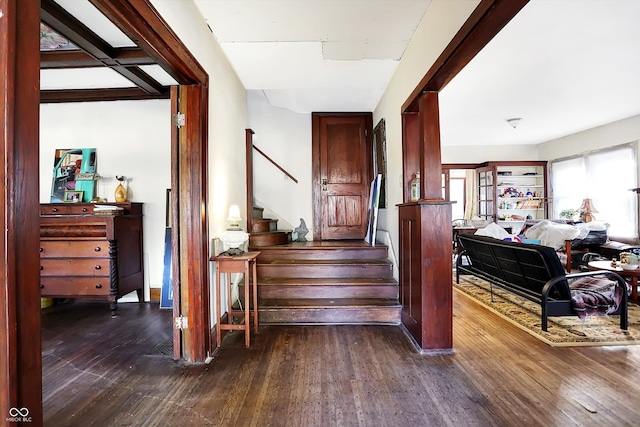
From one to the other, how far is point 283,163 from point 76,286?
3070 mm

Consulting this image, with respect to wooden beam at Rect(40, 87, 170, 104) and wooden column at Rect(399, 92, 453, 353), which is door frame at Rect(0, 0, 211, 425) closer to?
wooden column at Rect(399, 92, 453, 353)

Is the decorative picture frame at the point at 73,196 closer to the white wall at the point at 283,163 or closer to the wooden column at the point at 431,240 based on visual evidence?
the white wall at the point at 283,163

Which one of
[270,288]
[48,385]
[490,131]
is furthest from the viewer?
[490,131]

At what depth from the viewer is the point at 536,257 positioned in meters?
2.83

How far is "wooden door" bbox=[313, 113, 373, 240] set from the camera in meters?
4.83

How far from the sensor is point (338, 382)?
2.02 metres

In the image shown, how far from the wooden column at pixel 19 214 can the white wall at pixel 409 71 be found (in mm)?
2049

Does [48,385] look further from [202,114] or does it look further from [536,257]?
[536,257]

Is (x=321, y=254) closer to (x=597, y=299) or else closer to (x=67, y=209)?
(x=597, y=299)

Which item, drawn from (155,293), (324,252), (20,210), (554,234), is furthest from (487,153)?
(20,210)

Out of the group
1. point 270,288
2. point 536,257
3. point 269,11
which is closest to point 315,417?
point 270,288

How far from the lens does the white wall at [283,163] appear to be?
16.3 feet

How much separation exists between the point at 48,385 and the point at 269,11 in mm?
3036

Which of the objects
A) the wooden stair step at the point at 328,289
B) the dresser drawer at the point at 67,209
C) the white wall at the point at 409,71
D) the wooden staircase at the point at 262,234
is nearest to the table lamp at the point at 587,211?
the white wall at the point at 409,71
